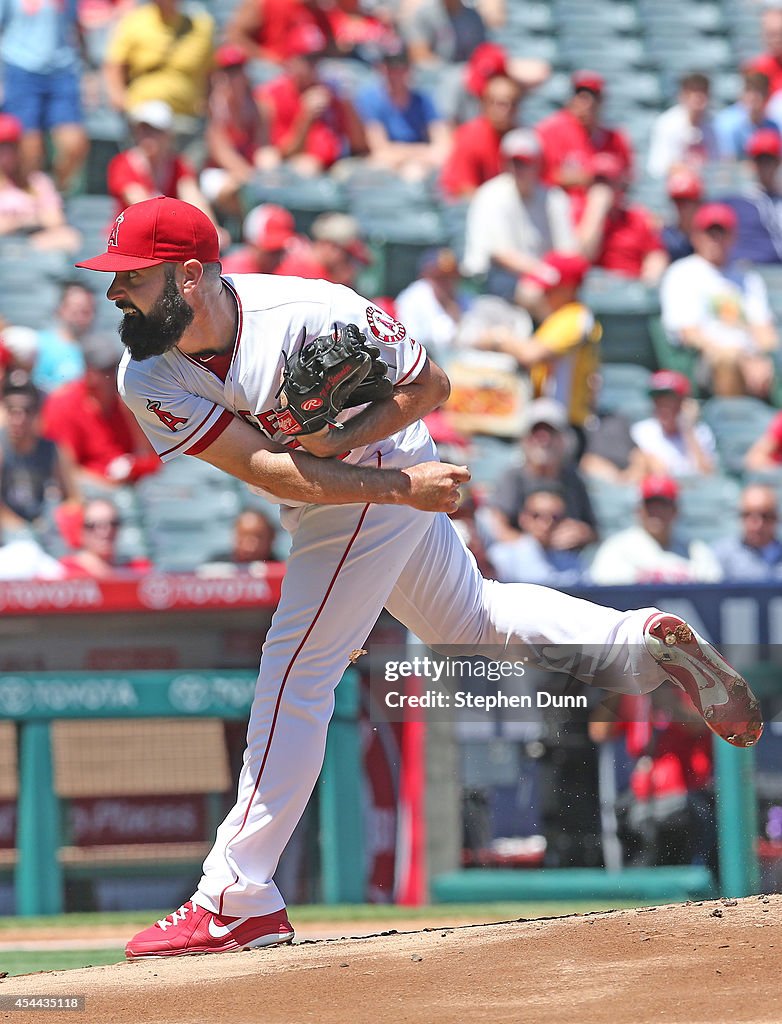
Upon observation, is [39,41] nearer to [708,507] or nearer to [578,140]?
[578,140]

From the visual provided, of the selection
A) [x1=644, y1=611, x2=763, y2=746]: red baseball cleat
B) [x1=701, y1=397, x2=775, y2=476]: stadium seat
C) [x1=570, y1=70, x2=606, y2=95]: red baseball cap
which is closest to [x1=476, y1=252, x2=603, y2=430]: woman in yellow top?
[x1=701, y1=397, x2=775, y2=476]: stadium seat

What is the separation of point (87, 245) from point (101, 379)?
1389mm

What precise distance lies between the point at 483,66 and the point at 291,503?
274 inches

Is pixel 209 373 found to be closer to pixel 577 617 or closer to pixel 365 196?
pixel 577 617

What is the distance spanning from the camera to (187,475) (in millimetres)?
8680

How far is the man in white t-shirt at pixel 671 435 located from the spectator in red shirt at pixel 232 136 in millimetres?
2674

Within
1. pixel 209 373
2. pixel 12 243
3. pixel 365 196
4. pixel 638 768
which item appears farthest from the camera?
pixel 365 196

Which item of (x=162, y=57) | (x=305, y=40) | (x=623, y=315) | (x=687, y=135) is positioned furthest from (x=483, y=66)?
(x=162, y=57)

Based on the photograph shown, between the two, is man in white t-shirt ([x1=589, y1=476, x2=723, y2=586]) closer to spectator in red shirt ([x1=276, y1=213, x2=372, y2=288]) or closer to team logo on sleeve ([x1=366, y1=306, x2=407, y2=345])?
spectator in red shirt ([x1=276, y1=213, x2=372, y2=288])

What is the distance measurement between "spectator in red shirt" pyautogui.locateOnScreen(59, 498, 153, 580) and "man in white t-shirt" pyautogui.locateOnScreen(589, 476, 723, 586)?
7.23 feet

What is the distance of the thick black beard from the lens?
3.97 metres

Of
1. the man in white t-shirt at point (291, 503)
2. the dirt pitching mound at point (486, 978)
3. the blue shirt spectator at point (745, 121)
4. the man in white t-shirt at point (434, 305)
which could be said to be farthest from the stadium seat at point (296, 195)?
the dirt pitching mound at point (486, 978)

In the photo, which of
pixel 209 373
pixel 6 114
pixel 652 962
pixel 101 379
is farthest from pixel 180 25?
pixel 652 962

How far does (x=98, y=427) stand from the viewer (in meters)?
8.38
